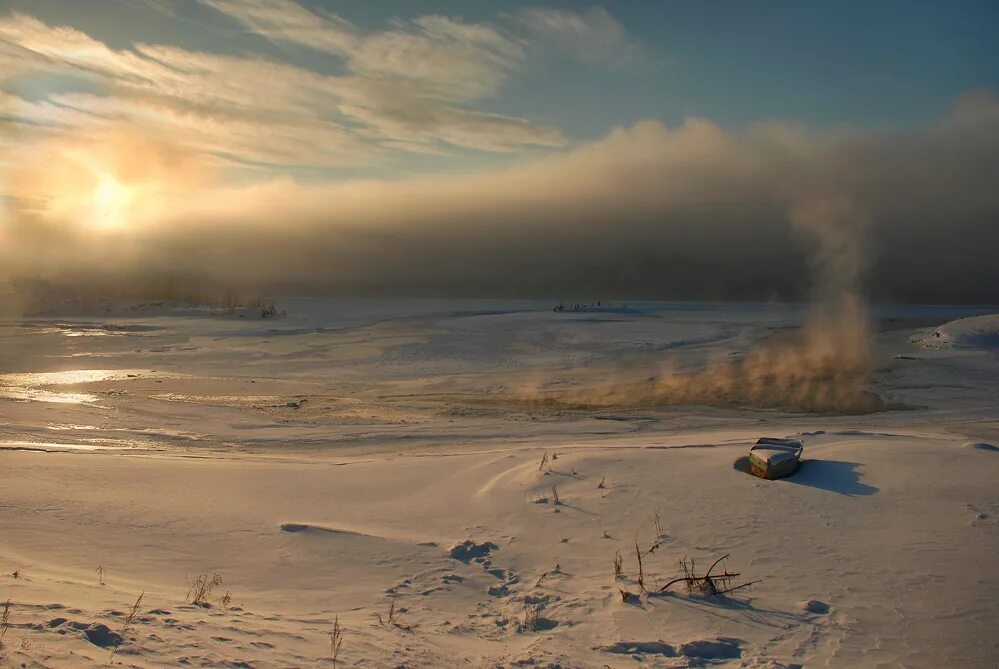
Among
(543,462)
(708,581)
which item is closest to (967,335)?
(543,462)

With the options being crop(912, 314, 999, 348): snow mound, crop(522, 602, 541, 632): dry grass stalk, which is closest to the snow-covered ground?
crop(522, 602, 541, 632): dry grass stalk

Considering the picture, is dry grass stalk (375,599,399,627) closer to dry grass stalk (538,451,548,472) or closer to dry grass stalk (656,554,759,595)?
dry grass stalk (656,554,759,595)

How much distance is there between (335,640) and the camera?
4051 mm

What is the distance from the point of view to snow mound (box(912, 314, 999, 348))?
24.9 metres

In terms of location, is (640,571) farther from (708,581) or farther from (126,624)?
(126,624)

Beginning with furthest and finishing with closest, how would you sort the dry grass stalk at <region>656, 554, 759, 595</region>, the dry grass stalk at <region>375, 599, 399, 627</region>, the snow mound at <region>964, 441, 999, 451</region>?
the snow mound at <region>964, 441, 999, 451</region> < the dry grass stalk at <region>656, 554, 759, 595</region> < the dry grass stalk at <region>375, 599, 399, 627</region>

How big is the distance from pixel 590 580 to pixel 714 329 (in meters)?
31.8

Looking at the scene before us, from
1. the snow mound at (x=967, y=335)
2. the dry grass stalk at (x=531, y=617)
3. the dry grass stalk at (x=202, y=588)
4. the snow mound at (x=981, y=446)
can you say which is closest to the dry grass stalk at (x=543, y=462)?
the dry grass stalk at (x=531, y=617)

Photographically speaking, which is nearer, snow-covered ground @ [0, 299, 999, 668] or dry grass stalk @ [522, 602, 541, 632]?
snow-covered ground @ [0, 299, 999, 668]

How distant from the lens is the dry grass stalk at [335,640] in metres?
3.86

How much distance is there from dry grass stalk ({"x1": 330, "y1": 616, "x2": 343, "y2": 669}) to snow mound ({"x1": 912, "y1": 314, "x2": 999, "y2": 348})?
26.4 metres

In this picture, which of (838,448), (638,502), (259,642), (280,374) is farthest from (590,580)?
(280,374)

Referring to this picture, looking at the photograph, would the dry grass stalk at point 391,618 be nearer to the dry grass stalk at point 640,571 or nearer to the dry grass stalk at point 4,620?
the dry grass stalk at point 640,571

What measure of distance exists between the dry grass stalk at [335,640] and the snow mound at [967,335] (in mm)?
26364
